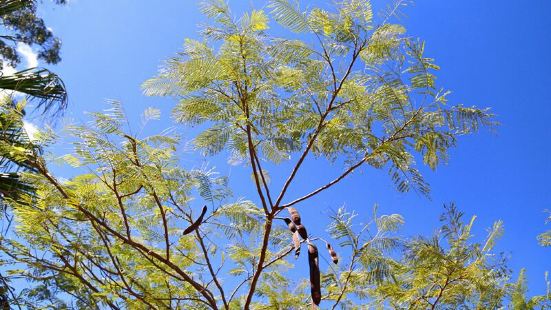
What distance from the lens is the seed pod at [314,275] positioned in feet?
5.80

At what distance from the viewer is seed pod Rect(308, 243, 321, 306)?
1768 mm

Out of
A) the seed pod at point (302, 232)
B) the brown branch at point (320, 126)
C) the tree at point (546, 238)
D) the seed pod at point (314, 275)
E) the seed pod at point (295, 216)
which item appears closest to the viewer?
the seed pod at point (314, 275)

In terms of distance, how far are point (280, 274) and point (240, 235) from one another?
107cm

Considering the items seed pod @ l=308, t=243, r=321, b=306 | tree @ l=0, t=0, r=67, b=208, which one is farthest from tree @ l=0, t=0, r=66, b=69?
seed pod @ l=308, t=243, r=321, b=306

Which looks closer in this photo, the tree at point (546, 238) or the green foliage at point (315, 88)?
the green foliage at point (315, 88)

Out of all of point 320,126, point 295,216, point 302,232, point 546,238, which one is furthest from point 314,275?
point 546,238

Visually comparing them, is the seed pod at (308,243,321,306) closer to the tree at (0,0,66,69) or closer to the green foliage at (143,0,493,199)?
the green foliage at (143,0,493,199)

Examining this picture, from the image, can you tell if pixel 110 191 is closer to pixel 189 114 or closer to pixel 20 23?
pixel 189 114

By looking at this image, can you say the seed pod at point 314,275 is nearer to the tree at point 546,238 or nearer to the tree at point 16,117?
the tree at point 16,117

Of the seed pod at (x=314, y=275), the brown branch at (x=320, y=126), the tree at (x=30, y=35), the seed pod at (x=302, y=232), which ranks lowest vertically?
the seed pod at (x=314, y=275)

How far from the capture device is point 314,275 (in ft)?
5.87

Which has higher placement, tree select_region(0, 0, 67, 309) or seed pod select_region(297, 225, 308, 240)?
tree select_region(0, 0, 67, 309)

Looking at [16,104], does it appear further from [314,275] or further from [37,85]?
[314,275]

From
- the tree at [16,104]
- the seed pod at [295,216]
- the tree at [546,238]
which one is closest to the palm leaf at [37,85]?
the tree at [16,104]
